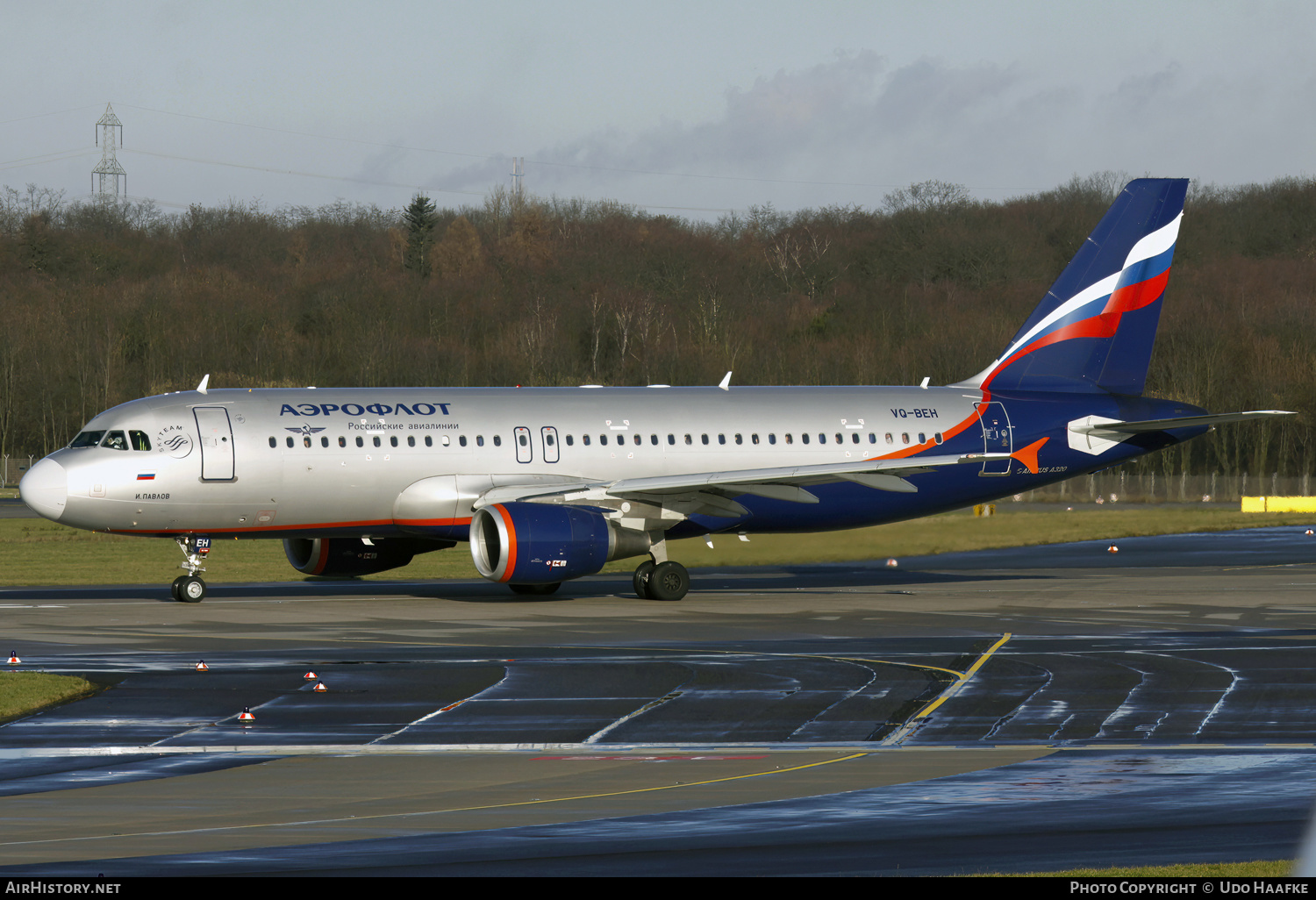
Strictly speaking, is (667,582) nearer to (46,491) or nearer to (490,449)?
(490,449)

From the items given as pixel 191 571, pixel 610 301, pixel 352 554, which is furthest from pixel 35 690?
pixel 610 301

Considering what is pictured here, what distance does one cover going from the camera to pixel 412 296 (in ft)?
364

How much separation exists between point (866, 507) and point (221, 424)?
1341 centimetres

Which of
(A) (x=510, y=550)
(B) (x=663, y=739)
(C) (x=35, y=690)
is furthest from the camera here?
(A) (x=510, y=550)

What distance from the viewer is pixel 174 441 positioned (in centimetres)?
2945

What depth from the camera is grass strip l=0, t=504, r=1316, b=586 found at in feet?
114

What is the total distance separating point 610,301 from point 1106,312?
232ft

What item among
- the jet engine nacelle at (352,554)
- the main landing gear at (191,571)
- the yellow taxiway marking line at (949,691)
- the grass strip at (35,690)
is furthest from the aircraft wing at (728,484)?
the grass strip at (35,690)

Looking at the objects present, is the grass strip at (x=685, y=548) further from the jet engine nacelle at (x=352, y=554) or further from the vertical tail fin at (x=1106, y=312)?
the jet engine nacelle at (x=352, y=554)

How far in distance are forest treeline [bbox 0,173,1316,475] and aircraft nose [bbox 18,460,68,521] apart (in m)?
60.0

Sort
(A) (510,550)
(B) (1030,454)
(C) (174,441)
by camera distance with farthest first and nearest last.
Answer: (B) (1030,454), (C) (174,441), (A) (510,550)

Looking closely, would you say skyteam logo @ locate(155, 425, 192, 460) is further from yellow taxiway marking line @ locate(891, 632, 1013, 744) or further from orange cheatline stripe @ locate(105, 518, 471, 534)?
yellow taxiway marking line @ locate(891, 632, 1013, 744)

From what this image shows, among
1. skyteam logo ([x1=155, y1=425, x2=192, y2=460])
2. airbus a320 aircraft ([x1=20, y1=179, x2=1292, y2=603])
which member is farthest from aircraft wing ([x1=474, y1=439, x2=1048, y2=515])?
skyteam logo ([x1=155, y1=425, x2=192, y2=460])

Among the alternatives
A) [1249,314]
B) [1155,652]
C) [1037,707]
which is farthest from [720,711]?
[1249,314]
